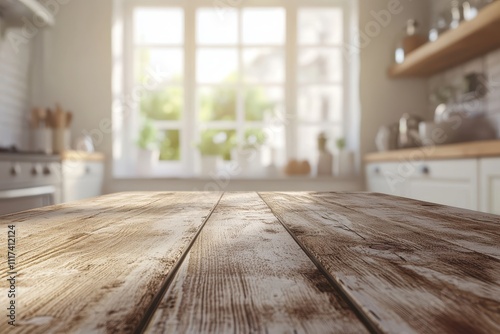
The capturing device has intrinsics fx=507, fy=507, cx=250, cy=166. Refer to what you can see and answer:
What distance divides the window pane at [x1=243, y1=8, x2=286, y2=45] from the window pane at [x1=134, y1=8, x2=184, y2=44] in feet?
1.81

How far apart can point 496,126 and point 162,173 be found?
253 centimetres

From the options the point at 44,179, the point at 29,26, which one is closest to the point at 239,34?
the point at 29,26

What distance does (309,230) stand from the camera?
0.73m

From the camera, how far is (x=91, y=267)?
0.47 m

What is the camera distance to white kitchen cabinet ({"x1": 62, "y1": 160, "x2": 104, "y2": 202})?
10.4 ft

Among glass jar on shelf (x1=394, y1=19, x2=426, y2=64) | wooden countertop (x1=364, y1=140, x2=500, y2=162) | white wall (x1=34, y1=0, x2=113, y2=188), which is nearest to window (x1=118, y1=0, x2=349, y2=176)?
white wall (x1=34, y1=0, x2=113, y2=188)

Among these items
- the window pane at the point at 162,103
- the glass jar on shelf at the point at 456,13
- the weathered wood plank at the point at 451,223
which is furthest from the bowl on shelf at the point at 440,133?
the weathered wood plank at the point at 451,223

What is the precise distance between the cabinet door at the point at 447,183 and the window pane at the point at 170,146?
6.48ft

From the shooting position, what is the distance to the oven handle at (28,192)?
98.6 inches

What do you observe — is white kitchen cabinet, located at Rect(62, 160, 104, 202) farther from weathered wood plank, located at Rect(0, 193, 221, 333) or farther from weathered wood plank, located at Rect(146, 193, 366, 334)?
weathered wood plank, located at Rect(146, 193, 366, 334)

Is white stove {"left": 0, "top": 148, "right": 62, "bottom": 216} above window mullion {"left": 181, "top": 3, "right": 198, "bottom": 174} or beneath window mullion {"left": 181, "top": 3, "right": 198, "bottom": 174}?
beneath

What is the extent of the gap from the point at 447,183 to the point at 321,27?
2092 mm

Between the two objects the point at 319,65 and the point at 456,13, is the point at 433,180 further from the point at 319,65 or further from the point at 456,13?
the point at 319,65

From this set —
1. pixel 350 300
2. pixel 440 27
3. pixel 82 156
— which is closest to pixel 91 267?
pixel 350 300
